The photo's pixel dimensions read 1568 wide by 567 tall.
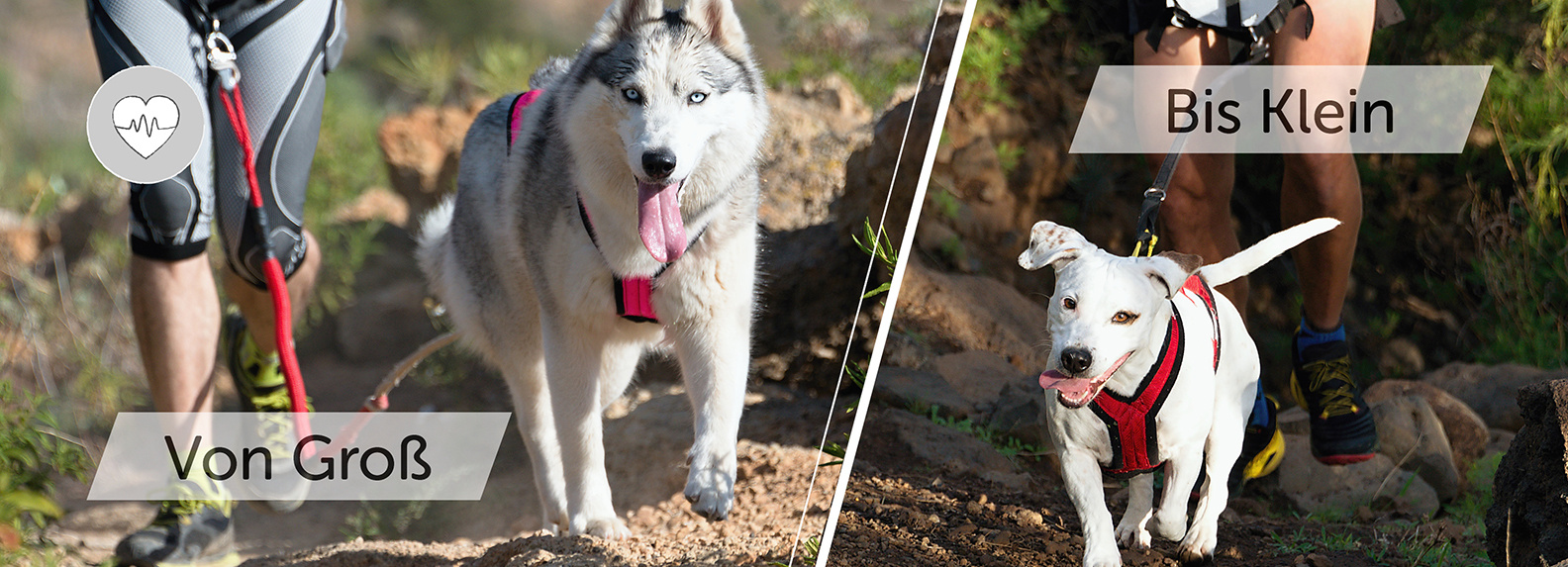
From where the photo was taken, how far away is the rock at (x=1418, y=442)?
3.38 m

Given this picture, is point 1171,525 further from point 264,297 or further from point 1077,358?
point 264,297

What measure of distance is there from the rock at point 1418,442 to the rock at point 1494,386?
0.66m

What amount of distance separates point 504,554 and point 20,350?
4.05 metres

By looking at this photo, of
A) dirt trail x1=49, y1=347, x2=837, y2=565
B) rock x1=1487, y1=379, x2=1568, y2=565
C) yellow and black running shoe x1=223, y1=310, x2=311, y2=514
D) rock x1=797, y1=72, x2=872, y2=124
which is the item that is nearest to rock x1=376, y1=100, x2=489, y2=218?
dirt trail x1=49, y1=347, x2=837, y2=565

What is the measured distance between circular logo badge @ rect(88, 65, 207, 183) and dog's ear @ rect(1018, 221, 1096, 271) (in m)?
2.17

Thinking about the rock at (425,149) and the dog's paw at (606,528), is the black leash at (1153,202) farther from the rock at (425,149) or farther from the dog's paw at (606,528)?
the rock at (425,149)

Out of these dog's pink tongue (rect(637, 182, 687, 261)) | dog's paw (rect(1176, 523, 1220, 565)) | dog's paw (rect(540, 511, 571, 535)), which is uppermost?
dog's pink tongue (rect(637, 182, 687, 261))

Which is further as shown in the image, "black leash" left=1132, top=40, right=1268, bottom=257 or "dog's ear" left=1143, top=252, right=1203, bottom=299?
"black leash" left=1132, top=40, right=1268, bottom=257

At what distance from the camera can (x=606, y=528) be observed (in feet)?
8.14

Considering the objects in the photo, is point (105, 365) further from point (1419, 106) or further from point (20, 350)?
point (1419, 106)

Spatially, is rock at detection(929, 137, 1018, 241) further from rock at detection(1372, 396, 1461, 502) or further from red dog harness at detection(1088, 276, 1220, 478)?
red dog harness at detection(1088, 276, 1220, 478)

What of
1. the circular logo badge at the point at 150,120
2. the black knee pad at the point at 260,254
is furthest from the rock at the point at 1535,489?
the circular logo badge at the point at 150,120

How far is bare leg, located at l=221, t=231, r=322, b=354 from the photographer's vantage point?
308cm

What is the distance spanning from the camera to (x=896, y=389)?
127 inches
